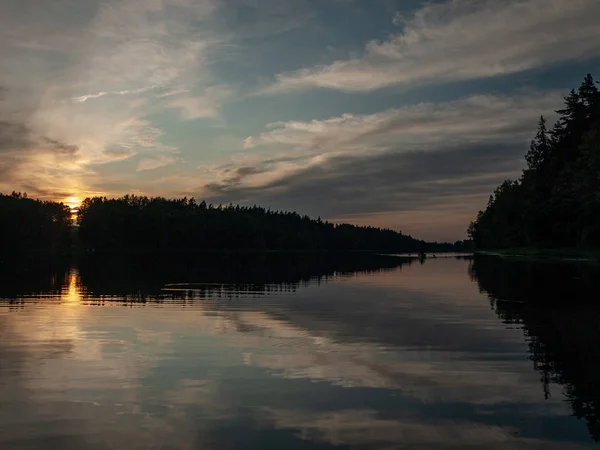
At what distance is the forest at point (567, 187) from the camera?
8593 centimetres

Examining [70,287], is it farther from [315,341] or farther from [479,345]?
[479,345]

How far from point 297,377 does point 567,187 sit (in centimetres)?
10014

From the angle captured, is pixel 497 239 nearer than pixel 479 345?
No

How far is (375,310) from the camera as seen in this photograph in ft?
102

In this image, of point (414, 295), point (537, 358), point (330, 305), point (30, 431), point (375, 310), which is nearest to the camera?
point (30, 431)

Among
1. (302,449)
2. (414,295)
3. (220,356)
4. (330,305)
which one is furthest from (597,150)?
(302,449)

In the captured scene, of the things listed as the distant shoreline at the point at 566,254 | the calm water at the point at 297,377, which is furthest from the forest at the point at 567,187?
the calm water at the point at 297,377

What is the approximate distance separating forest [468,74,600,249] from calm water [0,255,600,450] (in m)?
61.8

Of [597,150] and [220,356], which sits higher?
[597,150]

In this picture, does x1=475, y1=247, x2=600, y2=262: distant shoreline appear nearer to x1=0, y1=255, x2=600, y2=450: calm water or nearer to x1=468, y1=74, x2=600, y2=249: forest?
x1=468, y1=74, x2=600, y2=249: forest

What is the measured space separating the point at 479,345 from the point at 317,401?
9333 millimetres

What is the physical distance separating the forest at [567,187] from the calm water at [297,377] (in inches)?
2432

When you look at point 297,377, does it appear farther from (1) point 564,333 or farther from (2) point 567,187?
(2) point 567,187

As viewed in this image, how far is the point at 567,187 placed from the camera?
102500 millimetres
